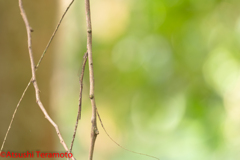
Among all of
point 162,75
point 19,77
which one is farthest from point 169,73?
point 19,77

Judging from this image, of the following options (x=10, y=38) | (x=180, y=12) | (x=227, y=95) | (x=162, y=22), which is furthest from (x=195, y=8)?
(x=10, y=38)

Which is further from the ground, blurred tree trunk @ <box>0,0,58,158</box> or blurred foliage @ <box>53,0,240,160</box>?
blurred foliage @ <box>53,0,240,160</box>

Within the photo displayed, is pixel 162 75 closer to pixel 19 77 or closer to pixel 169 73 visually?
pixel 169 73

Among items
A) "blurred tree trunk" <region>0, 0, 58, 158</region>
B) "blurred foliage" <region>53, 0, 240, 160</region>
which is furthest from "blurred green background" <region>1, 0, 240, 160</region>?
"blurred tree trunk" <region>0, 0, 58, 158</region>

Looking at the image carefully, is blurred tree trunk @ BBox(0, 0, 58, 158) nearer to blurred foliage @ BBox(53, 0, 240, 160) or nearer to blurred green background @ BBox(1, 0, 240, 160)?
blurred green background @ BBox(1, 0, 240, 160)

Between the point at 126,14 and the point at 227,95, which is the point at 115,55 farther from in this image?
the point at 227,95

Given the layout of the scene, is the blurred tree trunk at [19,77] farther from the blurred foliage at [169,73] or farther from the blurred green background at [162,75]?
the blurred foliage at [169,73]
